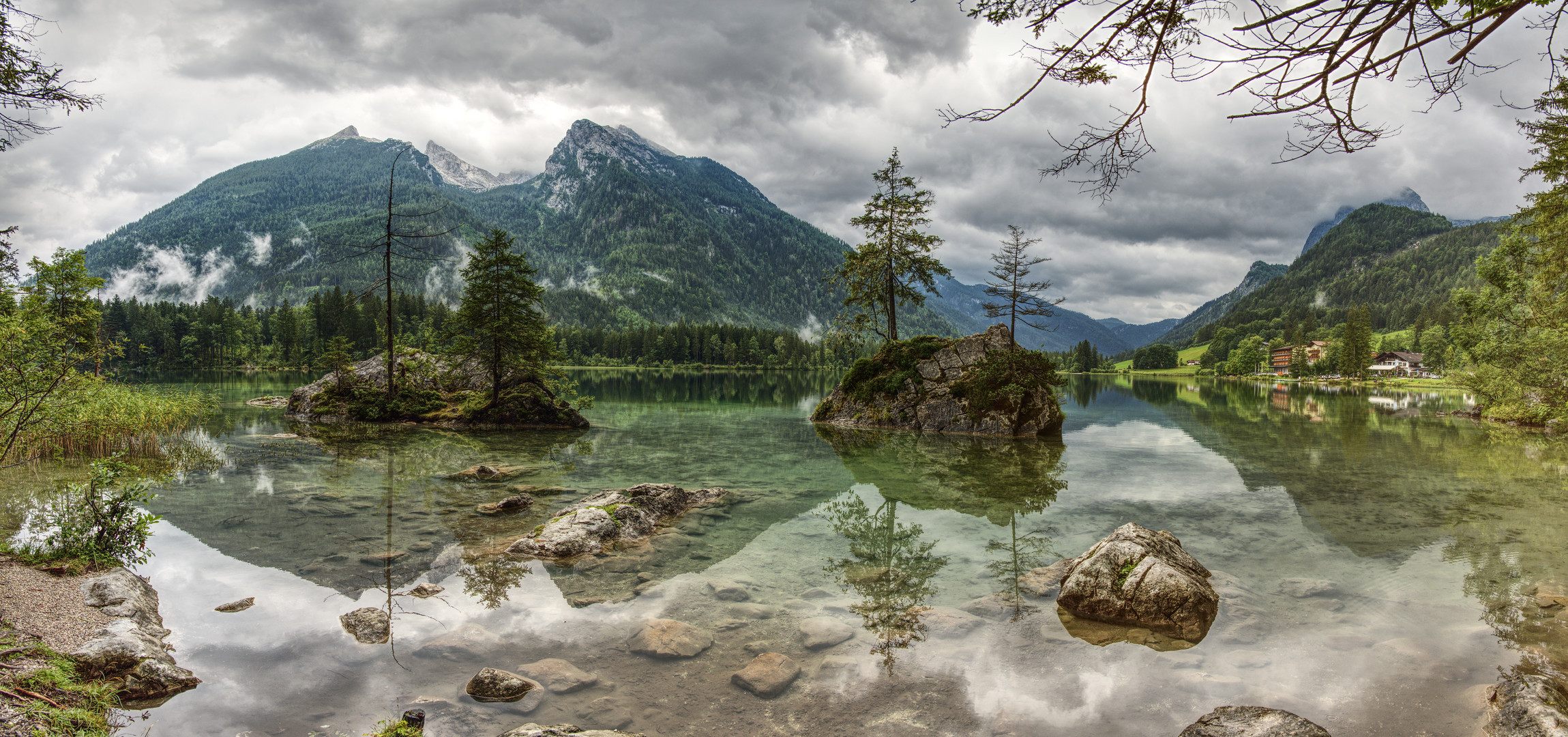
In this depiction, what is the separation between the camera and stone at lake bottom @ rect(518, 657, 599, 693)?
704cm

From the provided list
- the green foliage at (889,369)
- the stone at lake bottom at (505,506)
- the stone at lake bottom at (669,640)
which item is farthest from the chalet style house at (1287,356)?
the stone at lake bottom at (669,640)

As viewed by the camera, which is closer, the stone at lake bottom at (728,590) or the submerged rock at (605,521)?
the stone at lake bottom at (728,590)

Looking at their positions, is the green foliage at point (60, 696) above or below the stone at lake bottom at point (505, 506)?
above

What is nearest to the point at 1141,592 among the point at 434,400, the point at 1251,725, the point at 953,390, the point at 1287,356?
the point at 1251,725

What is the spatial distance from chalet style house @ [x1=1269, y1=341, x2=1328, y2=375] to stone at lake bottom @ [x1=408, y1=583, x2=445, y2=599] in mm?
171800

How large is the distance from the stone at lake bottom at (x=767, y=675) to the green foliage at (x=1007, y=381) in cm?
2720

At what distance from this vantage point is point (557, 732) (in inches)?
226

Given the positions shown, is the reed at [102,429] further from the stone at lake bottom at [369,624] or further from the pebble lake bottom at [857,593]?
the stone at lake bottom at [369,624]

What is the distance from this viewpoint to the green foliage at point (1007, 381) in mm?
32500

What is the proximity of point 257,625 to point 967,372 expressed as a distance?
31.4 meters

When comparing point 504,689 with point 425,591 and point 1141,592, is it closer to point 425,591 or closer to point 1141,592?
Answer: point 425,591

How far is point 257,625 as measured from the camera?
27.8 ft

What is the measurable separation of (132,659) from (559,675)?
174 inches

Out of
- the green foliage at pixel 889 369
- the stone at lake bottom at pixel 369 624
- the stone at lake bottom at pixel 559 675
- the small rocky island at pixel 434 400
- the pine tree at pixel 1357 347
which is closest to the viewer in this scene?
the stone at lake bottom at pixel 559 675
